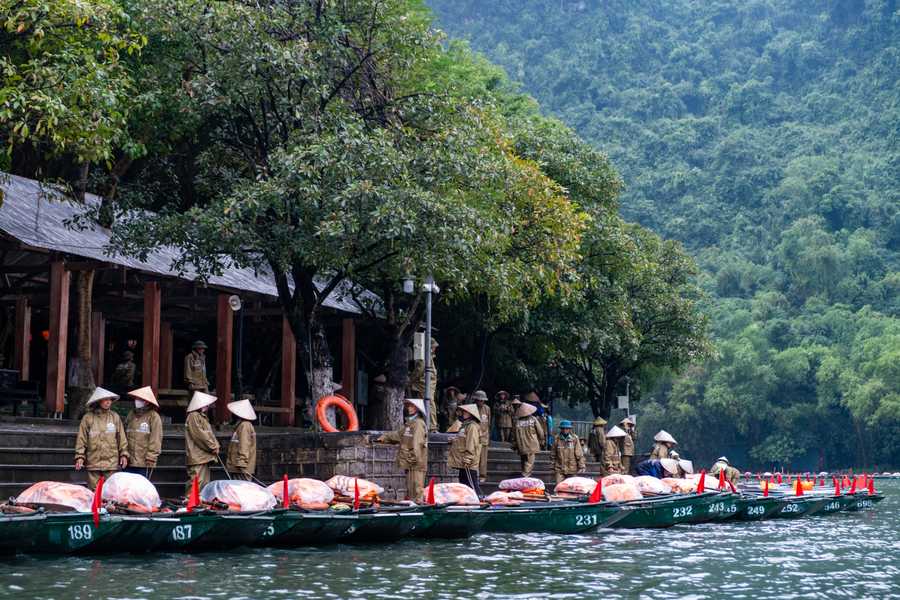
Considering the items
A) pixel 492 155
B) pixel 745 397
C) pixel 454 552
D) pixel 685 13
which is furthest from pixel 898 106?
pixel 454 552

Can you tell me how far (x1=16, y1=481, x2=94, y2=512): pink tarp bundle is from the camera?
1564cm

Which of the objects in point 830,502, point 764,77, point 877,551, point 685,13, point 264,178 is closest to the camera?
point 877,551

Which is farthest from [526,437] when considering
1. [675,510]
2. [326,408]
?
[326,408]

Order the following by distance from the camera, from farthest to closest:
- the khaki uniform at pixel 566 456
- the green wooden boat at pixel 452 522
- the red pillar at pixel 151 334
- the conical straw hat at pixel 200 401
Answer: the khaki uniform at pixel 566 456
the red pillar at pixel 151 334
the conical straw hat at pixel 200 401
the green wooden boat at pixel 452 522

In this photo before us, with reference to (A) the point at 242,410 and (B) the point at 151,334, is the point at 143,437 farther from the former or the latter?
(B) the point at 151,334

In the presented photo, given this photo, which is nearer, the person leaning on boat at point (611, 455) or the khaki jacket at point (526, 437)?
the khaki jacket at point (526, 437)

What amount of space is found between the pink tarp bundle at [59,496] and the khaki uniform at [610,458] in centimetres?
1401

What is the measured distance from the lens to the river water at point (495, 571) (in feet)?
43.5

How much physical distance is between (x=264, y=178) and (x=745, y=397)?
6158 cm

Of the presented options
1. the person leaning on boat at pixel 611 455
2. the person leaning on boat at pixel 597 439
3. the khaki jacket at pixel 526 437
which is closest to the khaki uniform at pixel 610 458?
the person leaning on boat at pixel 611 455

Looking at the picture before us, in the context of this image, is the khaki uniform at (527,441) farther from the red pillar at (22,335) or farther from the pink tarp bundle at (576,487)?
the red pillar at (22,335)

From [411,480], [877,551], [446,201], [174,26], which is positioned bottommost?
[877,551]

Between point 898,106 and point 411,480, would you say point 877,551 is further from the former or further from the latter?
point 898,106

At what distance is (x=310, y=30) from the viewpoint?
22203 mm
